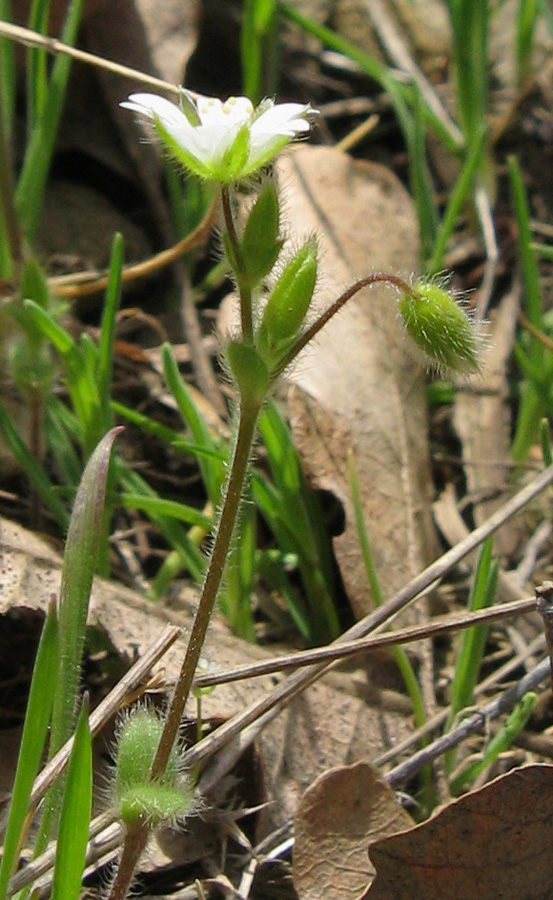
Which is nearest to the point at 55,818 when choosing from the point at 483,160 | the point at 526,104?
the point at 483,160

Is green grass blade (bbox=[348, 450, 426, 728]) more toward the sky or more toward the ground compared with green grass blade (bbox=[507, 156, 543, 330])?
more toward the ground

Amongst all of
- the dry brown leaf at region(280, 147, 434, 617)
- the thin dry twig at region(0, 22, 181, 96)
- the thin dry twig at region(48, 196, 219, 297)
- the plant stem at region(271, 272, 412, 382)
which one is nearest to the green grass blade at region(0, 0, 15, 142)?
the thin dry twig at region(0, 22, 181, 96)

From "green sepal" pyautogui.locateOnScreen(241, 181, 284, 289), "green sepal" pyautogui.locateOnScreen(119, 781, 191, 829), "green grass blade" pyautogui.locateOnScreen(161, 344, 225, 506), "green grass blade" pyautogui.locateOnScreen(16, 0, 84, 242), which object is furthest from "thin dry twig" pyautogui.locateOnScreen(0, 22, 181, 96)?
"green sepal" pyautogui.locateOnScreen(119, 781, 191, 829)

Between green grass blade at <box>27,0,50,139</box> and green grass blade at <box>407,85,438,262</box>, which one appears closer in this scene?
green grass blade at <box>27,0,50,139</box>

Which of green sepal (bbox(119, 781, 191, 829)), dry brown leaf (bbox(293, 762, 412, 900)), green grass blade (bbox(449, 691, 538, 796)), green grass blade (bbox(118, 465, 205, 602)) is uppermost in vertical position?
green grass blade (bbox(118, 465, 205, 602))

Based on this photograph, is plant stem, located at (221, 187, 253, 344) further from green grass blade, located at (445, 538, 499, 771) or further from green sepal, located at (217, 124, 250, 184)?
green grass blade, located at (445, 538, 499, 771)

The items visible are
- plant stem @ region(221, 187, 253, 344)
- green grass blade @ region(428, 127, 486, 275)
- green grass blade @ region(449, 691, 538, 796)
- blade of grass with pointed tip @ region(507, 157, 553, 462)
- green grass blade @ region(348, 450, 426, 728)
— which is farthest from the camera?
green grass blade @ region(428, 127, 486, 275)

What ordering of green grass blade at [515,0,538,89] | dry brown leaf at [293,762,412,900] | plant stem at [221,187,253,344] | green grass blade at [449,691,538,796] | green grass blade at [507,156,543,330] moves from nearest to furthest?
plant stem at [221,187,253,344] < dry brown leaf at [293,762,412,900] < green grass blade at [449,691,538,796] < green grass blade at [507,156,543,330] < green grass blade at [515,0,538,89]

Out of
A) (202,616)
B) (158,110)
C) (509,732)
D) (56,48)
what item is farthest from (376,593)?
(56,48)

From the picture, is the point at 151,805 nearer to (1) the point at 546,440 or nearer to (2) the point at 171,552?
(2) the point at 171,552
